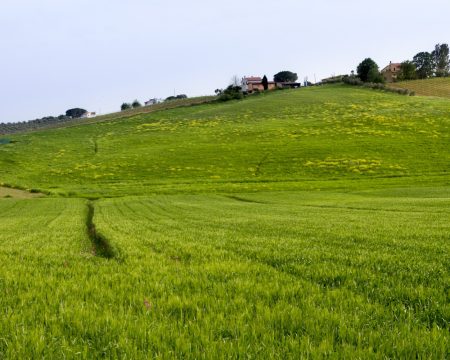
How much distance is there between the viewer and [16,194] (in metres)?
64.5

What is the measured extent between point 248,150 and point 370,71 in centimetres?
11085

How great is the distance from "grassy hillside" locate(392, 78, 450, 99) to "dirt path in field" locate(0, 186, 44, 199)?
461 feet

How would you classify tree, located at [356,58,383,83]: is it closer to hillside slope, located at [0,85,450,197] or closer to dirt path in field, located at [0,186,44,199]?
hillside slope, located at [0,85,450,197]

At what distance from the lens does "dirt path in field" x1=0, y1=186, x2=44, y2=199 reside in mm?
62169

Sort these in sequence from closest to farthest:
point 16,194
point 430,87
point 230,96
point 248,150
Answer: point 16,194 < point 248,150 < point 430,87 < point 230,96

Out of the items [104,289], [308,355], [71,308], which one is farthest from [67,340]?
[308,355]

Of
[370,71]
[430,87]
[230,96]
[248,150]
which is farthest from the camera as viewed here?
[370,71]

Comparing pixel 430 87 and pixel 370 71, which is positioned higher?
pixel 370 71

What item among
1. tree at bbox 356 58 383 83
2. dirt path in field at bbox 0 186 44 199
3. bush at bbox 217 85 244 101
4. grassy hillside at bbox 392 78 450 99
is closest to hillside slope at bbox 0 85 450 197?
dirt path in field at bbox 0 186 44 199

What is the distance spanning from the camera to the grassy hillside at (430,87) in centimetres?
15538

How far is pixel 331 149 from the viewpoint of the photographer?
86125 mm

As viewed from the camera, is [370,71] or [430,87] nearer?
[430,87]

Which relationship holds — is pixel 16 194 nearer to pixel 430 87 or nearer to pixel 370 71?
pixel 370 71

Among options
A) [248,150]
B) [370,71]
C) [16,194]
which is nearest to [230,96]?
[370,71]
